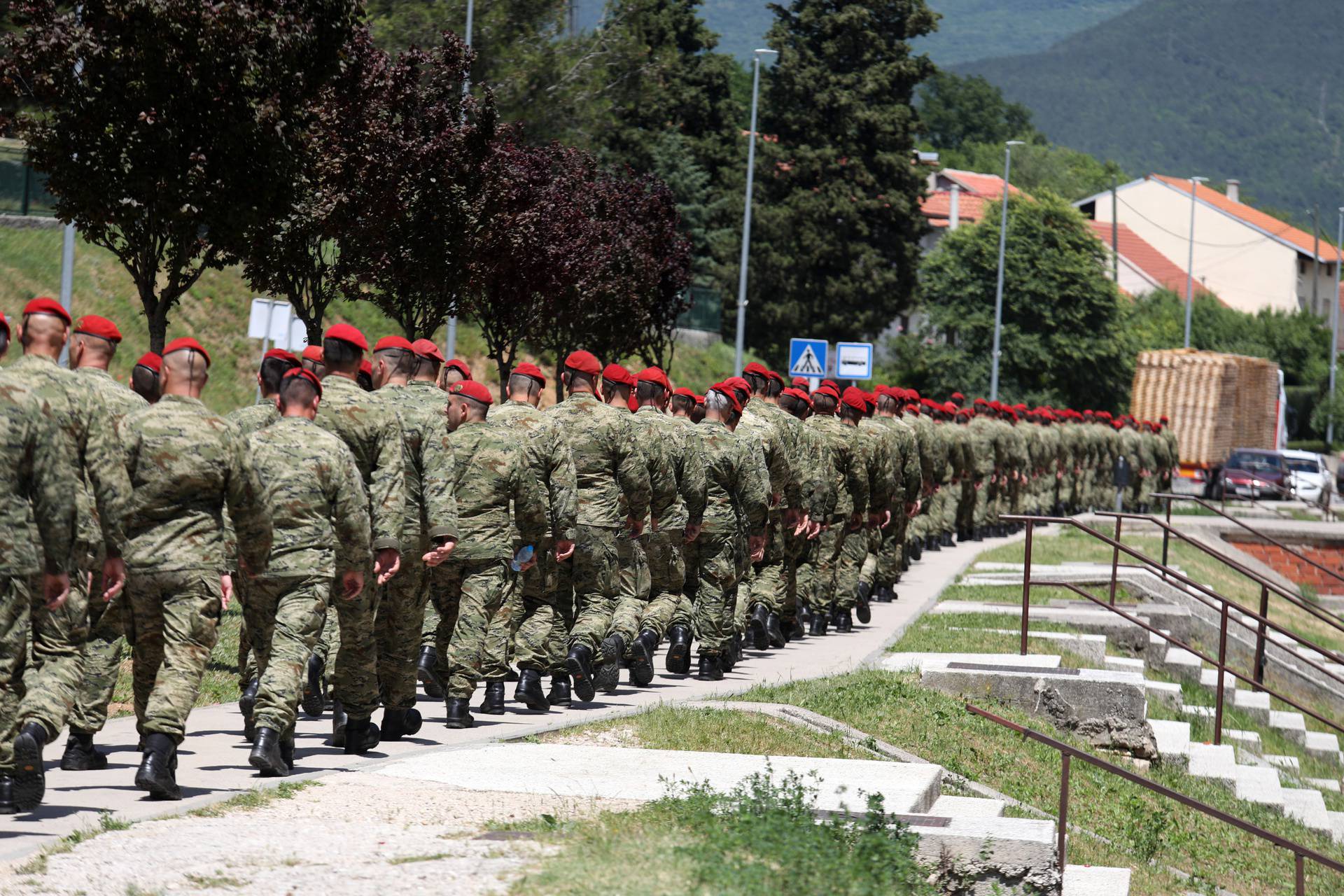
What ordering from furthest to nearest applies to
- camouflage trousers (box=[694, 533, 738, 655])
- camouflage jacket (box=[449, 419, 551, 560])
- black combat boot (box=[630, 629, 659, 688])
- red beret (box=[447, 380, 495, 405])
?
1. camouflage trousers (box=[694, 533, 738, 655])
2. black combat boot (box=[630, 629, 659, 688])
3. red beret (box=[447, 380, 495, 405])
4. camouflage jacket (box=[449, 419, 551, 560])

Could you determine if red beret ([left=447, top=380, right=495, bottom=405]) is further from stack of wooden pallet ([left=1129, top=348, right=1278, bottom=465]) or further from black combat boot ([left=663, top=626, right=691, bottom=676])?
stack of wooden pallet ([left=1129, top=348, right=1278, bottom=465])

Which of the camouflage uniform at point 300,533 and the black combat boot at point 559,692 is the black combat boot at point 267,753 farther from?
the black combat boot at point 559,692

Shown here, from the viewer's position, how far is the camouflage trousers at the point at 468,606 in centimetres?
1029

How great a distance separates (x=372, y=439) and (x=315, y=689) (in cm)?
185

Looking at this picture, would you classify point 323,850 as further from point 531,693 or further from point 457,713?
point 531,693

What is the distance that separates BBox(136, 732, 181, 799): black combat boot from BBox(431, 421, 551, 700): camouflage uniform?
2736 mm

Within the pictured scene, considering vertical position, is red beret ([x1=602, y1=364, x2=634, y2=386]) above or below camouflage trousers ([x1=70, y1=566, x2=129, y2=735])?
above

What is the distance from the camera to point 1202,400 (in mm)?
47844

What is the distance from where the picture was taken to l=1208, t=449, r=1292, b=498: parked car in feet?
145

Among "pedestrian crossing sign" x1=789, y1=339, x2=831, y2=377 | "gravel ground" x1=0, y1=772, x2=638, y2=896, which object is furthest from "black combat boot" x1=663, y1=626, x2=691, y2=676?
"pedestrian crossing sign" x1=789, y1=339, x2=831, y2=377

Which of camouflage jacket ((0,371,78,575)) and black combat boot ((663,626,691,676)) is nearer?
camouflage jacket ((0,371,78,575))

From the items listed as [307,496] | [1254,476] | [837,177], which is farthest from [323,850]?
[837,177]

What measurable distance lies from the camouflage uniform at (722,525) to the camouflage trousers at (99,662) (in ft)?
16.2

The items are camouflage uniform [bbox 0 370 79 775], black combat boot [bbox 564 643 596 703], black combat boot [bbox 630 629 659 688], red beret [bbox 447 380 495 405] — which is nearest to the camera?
camouflage uniform [bbox 0 370 79 775]
